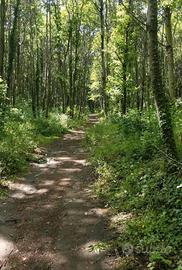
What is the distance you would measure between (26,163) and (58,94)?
48234 millimetres

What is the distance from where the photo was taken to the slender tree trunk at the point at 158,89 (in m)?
8.58

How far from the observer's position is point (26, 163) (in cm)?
1291

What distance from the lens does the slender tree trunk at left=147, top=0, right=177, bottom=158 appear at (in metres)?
8.58

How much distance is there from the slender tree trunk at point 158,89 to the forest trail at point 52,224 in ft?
7.32

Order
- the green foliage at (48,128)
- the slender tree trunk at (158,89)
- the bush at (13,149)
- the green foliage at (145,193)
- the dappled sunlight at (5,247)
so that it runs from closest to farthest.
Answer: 1. the green foliage at (145,193)
2. the dappled sunlight at (5,247)
3. the slender tree trunk at (158,89)
4. the bush at (13,149)
5. the green foliage at (48,128)

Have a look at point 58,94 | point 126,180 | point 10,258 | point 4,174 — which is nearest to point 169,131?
point 126,180

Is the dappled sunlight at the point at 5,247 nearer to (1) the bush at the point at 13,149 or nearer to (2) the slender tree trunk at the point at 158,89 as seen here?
(2) the slender tree trunk at the point at 158,89

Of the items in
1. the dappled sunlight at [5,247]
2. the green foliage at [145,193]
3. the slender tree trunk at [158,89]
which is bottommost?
the dappled sunlight at [5,247]

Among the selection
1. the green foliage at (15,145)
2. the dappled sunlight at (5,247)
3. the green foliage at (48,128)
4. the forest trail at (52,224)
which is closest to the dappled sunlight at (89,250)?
the forest trail at (52,224)

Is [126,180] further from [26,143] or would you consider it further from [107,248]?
[26,143]

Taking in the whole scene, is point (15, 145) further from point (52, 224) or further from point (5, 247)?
point (5, 247)

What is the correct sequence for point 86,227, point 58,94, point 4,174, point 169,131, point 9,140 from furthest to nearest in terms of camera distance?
point 58,94 < point 9,140 < point 4,174 < point 169,131 < point 86,227

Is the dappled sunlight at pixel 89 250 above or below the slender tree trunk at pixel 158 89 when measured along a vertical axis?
below

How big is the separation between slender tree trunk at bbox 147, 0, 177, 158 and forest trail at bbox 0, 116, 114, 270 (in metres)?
2.23
